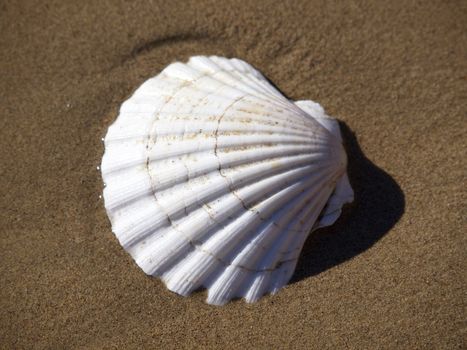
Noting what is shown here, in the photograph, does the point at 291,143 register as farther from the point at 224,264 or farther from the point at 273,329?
the point at 273,329

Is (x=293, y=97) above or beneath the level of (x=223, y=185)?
above

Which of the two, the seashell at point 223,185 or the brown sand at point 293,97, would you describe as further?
the brown sand at point 293,97

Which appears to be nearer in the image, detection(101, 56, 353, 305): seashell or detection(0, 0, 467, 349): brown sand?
detection(101, 56, 353, 305): seashell

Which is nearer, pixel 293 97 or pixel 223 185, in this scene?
pixel 223 185

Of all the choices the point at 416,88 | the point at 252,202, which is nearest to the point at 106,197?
the point at 252,202
